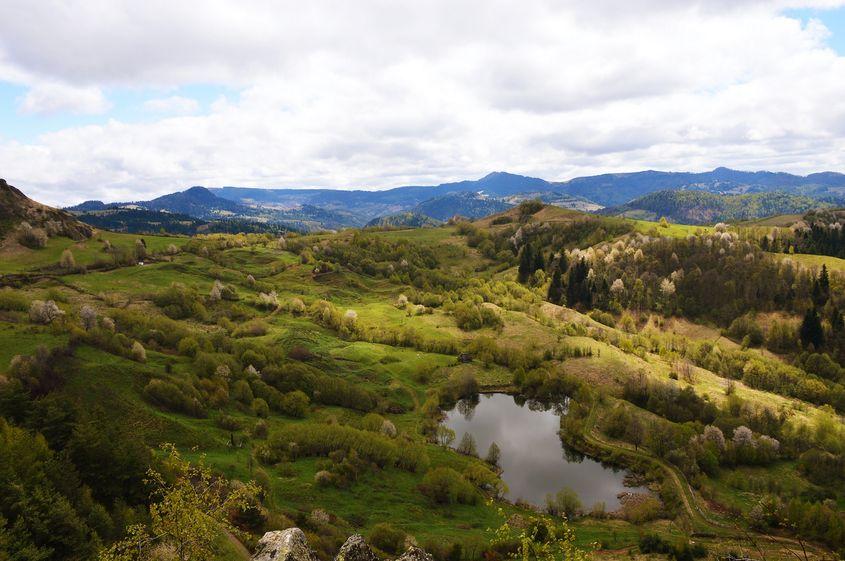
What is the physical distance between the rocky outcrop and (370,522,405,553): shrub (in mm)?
25661

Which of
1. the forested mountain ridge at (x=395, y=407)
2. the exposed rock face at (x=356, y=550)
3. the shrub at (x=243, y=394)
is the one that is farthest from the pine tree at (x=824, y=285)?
the exposed rock face at (x=356, y=550)

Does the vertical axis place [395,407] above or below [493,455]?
above

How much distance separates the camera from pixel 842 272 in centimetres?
16712

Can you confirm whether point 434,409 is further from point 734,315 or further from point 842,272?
point 842,272

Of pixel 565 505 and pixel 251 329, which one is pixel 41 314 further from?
pixel 565 505

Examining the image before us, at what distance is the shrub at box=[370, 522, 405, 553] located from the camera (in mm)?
48031

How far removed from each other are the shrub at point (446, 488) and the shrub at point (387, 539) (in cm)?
1896

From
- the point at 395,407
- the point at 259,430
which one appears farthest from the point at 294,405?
the point at 395,407

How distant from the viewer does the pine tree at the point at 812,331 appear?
14225cm

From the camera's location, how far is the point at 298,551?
23922 mm

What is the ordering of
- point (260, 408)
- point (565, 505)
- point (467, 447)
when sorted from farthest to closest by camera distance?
point (467, 447), point (260, 408), point (565, 505)

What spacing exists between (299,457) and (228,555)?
3977 centimetres

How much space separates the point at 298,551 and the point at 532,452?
80.9 m

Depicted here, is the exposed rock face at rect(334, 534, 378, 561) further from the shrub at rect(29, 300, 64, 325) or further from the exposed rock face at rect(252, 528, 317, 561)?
the shrub at rect(29, 300, 64, 325)
